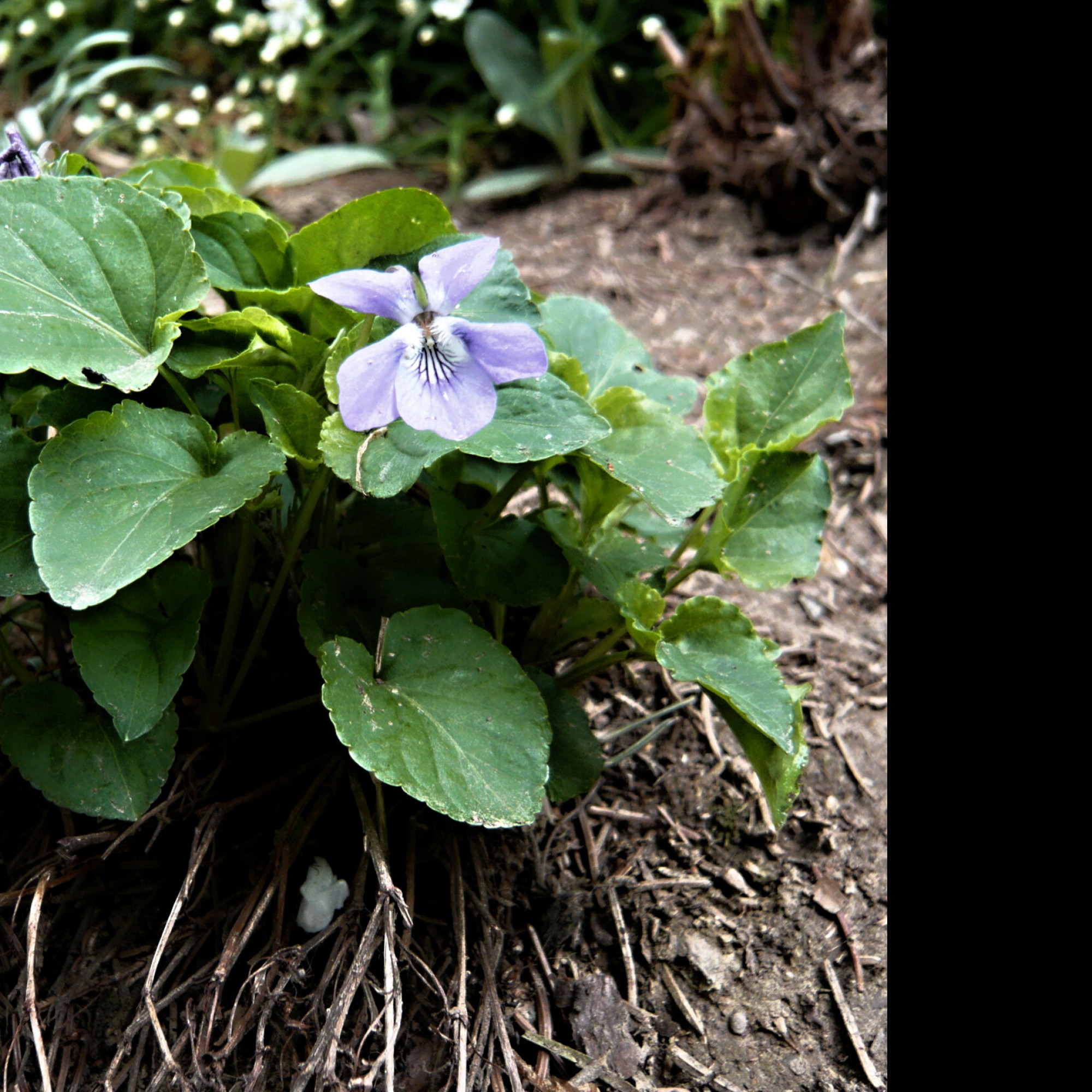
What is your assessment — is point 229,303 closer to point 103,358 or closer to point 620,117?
point 103,358

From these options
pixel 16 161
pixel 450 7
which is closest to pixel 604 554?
pixel 16 161

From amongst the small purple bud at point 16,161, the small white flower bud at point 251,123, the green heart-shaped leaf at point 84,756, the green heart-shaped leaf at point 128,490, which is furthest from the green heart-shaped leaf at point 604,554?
the small white flower bud at point 251,123

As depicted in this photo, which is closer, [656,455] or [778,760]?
[778,760]

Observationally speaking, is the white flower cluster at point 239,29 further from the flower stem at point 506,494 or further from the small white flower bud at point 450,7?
the flower stem at point 506,494

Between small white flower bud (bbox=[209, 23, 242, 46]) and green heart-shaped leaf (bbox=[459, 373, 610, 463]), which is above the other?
green heart-shaped leaf (bbox=[459, 373, 610, 463])

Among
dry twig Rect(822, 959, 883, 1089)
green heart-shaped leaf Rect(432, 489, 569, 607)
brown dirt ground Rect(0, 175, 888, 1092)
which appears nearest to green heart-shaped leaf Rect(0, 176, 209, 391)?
green heart-shaped leaf Rect(432, 489, 569, 607)

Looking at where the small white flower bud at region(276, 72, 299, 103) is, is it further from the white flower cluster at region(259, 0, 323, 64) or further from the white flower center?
the white flower center

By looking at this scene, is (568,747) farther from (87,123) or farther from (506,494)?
(87,123)
